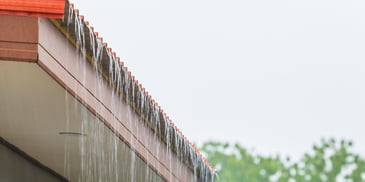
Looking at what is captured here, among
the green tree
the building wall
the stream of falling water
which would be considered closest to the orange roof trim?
the stream of falling water

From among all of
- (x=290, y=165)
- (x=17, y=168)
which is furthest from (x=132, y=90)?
(x=290, y=165)

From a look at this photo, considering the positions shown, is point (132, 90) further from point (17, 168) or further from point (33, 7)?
point (33, 7)

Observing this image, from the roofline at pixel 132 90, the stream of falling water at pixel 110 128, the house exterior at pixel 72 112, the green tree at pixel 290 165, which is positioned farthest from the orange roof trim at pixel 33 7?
the green tree at pixel 290 165

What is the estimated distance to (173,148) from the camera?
45.2 ft

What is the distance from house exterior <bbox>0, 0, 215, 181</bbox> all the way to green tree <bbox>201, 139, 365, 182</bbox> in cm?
3822

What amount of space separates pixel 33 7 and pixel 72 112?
2.50 meters

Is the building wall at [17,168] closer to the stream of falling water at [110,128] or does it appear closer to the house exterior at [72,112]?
the house exterior at [72,112]

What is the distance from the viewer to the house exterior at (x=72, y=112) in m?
7.72

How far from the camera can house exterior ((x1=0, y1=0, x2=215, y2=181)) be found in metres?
7.72

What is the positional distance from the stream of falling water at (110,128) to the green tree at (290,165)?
3756 centimetres

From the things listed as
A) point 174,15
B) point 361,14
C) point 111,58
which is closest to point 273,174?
point 111,58

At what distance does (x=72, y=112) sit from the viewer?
9602 millimetres

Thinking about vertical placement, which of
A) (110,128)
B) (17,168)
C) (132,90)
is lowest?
(17,168)

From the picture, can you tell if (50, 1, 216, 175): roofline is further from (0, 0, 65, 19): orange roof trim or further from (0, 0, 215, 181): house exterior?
(0, 0, 65, 19): orange roof trim
